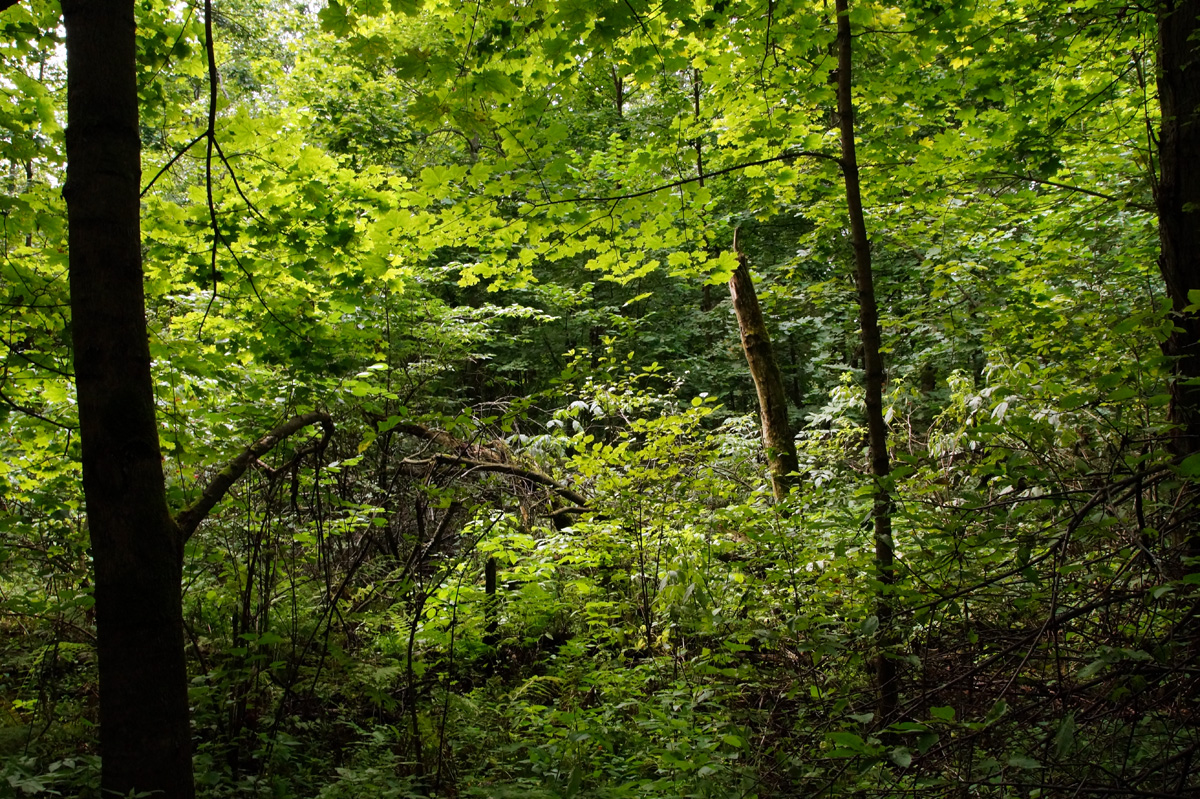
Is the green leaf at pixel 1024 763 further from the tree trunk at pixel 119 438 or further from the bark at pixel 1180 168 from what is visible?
the tree trunk at pixel 119 438

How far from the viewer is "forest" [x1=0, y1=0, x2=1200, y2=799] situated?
2207 mm

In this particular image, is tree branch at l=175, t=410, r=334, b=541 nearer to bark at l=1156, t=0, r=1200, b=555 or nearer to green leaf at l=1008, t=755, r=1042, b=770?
green leaf at l=1008, t=755, r=1042, b=770

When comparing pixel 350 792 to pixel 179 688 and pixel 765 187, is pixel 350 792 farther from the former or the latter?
pixel 765 187

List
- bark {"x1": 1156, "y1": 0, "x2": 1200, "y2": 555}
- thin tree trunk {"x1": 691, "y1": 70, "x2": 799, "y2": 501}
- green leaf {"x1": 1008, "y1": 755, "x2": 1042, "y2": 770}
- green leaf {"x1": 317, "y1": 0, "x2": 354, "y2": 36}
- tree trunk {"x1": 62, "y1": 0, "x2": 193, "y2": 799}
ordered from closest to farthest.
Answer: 1. green leaf {"x1": 1008, "y1": 755, "x2": 1042, "y2": 770}
2. tree trunk {"x1": 62, "y1": 0, "x2": 193, "y2": 799}
3. green leaf {"x1": 317, "y1": 0, "x2": 354, "y2": 36}
4. bark {"x1": 1156, "y1": 0, "x2": 1200, "y2": 555}
5. thin tree trunk {"x1": 691, "y1": 70, "x2": 799, "y2": 501}

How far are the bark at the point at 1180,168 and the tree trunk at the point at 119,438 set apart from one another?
4.26m

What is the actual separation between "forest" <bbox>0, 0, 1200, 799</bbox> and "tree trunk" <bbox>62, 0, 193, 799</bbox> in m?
0.01

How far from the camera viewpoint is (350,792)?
10.3 feet

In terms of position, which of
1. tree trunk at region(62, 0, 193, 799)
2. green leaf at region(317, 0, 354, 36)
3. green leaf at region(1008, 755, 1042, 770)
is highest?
green leaf at region(317, 0, 354, 36)

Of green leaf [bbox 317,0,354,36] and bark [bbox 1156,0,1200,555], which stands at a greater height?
green leaf [bbox 317,0,354,36]

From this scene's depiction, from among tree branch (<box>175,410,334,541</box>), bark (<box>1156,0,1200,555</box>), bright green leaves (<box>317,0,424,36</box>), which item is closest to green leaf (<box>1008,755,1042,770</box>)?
bark (<box>1156,0,1200,555</box>)

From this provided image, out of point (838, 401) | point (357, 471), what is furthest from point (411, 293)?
point (838, 401)

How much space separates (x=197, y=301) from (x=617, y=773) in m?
5.43

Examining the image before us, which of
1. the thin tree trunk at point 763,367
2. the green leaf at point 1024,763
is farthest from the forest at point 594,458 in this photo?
the thin tree trunk at point 763,367

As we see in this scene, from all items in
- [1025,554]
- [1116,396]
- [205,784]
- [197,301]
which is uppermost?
[197,301]
